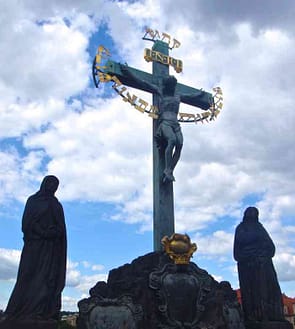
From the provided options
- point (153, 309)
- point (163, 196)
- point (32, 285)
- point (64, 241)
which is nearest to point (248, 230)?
point (163, 196)

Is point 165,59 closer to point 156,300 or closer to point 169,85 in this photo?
point 169,85

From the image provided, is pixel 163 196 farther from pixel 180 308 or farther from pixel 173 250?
pixel 180 308

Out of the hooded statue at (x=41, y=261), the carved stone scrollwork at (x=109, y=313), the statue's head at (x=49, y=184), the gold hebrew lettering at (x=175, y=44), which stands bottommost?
the carved stone scrollwork at (x=109, y=313)

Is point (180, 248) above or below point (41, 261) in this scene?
above

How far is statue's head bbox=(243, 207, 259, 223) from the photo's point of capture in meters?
10.7

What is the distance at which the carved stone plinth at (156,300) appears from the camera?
308 inches

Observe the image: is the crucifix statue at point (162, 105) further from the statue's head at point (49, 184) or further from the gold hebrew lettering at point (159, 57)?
the statue's head at point (49, 184)

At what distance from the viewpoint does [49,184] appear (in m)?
8.82

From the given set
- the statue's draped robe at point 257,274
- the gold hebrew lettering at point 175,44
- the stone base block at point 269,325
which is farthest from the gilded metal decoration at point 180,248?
the gold hebrew lettering at point 175,44

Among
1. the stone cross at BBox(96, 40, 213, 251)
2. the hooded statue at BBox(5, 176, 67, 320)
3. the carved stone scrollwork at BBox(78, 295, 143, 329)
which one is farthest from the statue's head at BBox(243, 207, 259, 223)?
the hooded statue at BBox(5, 176, 67, 320)

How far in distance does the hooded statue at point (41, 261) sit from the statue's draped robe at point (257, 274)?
4.13 meters

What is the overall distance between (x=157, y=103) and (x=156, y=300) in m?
6.42

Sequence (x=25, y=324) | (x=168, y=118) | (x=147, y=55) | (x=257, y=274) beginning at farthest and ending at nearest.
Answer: (x=147, y=55)
(x=168, y=118)
(x=257, y=274)
(x=25, y=324)

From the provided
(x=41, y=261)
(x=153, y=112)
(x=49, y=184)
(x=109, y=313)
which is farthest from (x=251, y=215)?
(x=41, y=261)
